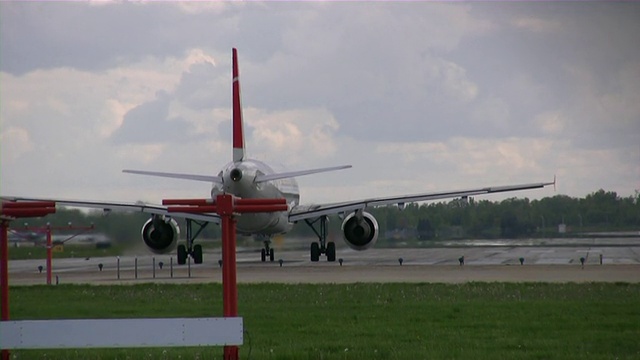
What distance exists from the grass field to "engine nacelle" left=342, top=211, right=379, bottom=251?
14604mm

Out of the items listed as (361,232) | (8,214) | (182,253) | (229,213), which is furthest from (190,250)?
(229,213)

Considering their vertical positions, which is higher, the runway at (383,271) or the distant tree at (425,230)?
the distant tree at (425,230)

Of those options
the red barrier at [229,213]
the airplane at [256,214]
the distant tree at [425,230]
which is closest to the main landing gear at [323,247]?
the airplane at [256,214]

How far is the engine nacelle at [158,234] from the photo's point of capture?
43.1 metres

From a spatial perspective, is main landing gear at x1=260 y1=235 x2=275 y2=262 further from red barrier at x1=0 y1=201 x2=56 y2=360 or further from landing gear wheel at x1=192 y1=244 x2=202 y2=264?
red barrier at x1=0 y1=201 x2=56 y2=360

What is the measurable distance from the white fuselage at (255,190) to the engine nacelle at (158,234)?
2291 millimetres

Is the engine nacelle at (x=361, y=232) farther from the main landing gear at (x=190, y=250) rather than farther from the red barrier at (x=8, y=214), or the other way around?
the red barrier at (x=8, y=214)

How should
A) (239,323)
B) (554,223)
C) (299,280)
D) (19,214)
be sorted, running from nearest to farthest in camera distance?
(239,323) < (19,214) < (299,280) < (554,223)

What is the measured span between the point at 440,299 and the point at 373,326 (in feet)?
18.7

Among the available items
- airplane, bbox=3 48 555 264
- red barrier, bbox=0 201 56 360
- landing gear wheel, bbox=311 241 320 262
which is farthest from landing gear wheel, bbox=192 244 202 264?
red barrier, bbox=0 201 56 360

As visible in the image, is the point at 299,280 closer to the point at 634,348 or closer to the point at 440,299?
the point at 440,299

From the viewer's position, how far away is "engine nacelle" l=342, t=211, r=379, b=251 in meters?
45.0

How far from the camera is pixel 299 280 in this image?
114 feet

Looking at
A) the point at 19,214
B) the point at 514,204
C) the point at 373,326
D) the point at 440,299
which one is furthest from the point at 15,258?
the point at 19,214
